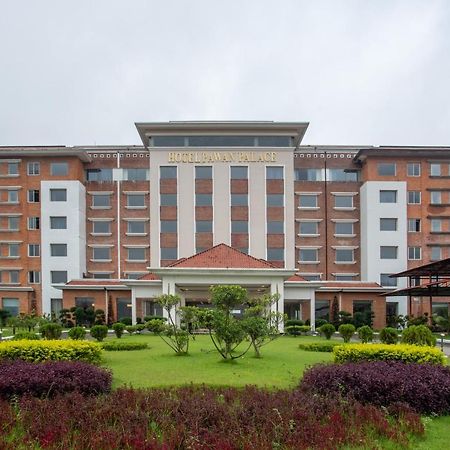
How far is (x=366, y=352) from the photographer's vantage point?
39.2 ft

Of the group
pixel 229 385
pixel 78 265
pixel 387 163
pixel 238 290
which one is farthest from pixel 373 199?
pixel 229 385

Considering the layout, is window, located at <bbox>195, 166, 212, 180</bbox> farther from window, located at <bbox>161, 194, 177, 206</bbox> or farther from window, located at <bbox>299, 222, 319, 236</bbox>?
window, located at <bbox>299, 222, 319, 236</bbox>

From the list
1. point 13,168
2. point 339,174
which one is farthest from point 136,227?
point 339,174

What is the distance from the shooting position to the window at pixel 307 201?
40875 mm

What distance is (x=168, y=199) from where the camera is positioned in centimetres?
3900

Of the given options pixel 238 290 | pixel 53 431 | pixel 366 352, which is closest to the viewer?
pixel 53 431

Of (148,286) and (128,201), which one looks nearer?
(148,286)

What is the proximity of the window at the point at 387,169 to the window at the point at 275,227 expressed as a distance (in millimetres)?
8521

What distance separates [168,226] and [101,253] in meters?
6.13

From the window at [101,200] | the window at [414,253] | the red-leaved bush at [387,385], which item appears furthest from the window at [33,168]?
the red-leaved bush at [387,385]

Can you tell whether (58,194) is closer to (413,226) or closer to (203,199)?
(203,199)

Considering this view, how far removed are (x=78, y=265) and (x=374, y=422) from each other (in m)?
34.2

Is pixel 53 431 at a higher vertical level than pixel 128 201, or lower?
lower

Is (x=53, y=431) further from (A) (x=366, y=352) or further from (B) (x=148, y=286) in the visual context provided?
(B) (x=148, y=286)
